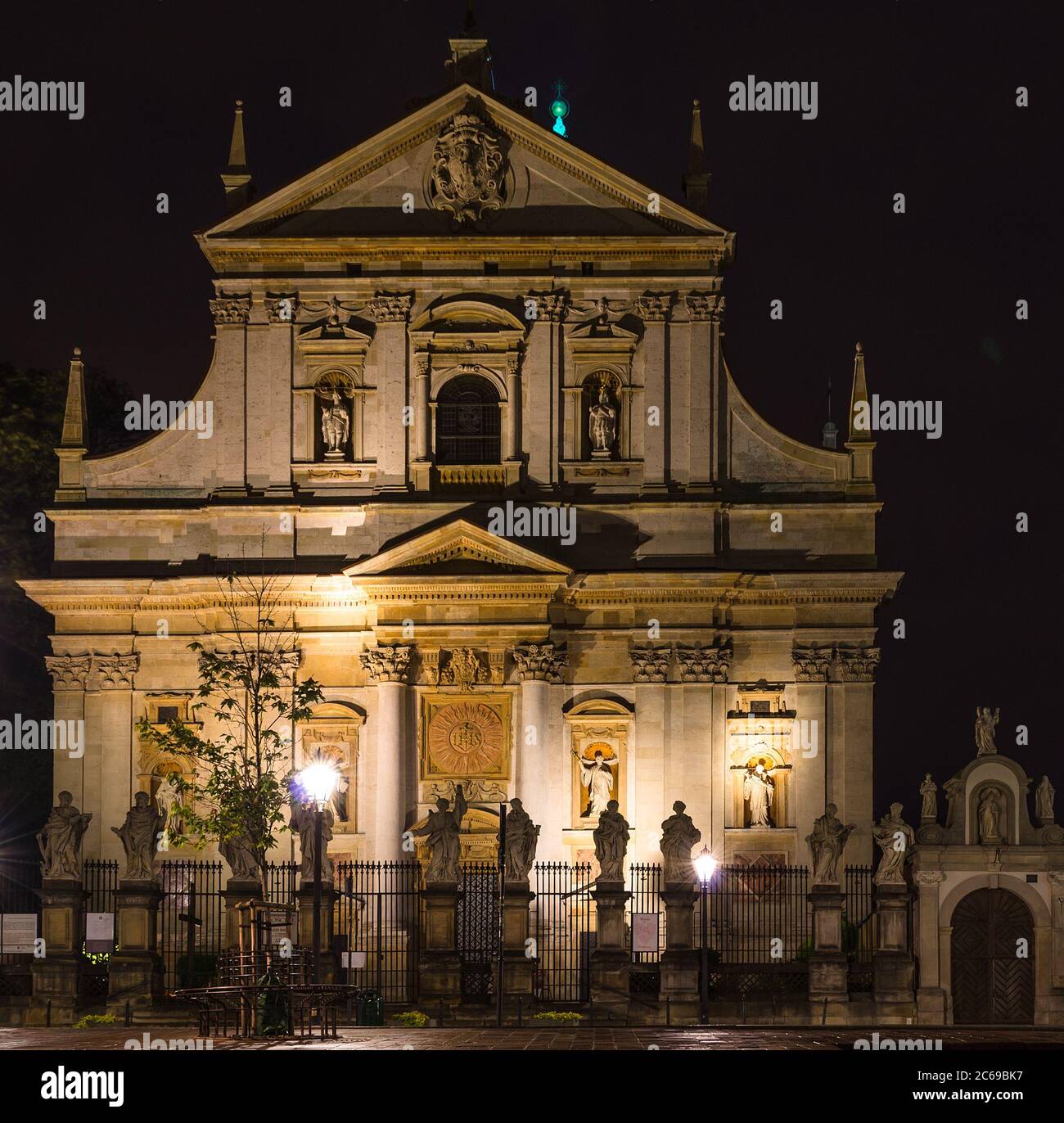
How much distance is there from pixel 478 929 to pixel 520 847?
5150mm

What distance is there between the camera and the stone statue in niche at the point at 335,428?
159 ft

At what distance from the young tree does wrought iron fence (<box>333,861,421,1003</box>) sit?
1835 mm

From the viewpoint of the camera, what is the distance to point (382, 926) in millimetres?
44281

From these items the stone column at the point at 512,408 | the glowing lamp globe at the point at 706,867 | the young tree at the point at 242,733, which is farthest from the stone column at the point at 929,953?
the stone column at the point at 512,408

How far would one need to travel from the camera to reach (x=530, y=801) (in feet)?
153

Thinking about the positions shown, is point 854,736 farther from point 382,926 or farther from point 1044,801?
point 382,926

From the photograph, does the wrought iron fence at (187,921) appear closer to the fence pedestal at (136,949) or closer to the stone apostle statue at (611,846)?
the fence pedestal at (136,949)

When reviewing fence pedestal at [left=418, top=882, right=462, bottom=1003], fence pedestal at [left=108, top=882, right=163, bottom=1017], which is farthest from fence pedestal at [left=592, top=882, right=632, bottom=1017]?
fence pedestal at [left=108, top=882, right=163, bottom=1017]

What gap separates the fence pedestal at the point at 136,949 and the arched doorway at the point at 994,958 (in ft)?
43.2

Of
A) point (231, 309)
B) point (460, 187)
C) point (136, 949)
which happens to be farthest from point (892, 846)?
point (231, 309)

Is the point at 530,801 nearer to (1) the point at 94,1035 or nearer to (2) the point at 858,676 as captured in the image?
(2) the point at 858,676

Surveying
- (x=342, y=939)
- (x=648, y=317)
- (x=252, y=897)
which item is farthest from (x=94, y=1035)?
(x=648, y=317)

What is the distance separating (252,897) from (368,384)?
536 inches

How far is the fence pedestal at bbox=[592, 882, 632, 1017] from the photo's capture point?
38000 millimetres
